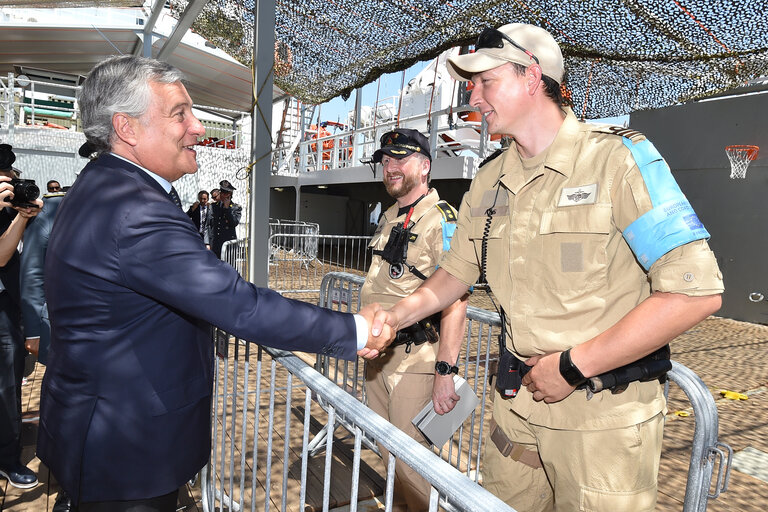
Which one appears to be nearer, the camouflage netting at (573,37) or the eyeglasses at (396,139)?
the eyeglasses at (396,139)

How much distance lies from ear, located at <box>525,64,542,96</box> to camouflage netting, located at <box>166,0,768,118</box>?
2667 mm

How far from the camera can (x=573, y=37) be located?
4465 millimetres

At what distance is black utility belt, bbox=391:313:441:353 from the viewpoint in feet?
8.90

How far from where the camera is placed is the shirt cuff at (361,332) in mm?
1734

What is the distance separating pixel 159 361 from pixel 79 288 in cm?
32

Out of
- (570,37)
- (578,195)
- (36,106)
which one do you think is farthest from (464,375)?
(36,106)

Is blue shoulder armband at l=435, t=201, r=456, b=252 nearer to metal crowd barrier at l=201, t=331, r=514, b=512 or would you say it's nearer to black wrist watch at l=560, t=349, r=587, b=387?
metal crowd barrier at l=201, t=331, r=514, b=512

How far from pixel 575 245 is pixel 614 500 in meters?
0.78

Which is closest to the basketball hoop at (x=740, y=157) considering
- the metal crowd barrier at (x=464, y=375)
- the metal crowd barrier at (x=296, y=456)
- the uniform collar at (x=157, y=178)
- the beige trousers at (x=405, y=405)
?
the metal crowd barrier at (x=464, y=375)

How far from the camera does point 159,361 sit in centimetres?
150

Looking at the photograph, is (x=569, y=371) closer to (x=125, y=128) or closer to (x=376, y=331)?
(x=376, y=331)

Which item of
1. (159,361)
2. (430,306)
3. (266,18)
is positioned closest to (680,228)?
(430,306)

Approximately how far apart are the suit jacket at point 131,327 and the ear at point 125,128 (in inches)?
3.1

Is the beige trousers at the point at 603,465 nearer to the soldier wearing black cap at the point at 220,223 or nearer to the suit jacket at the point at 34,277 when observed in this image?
the suit jacket at the point at 34,277
